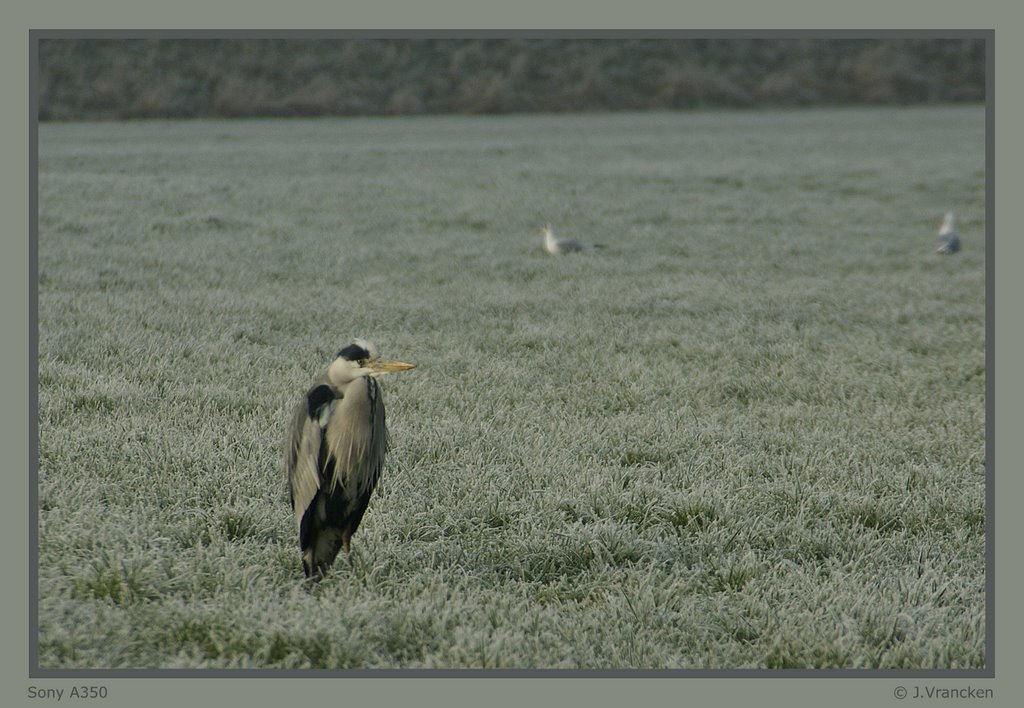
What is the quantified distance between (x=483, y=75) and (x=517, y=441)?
581cm

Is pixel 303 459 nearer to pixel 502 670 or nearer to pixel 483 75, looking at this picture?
pixel 502 670

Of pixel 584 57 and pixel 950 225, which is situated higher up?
pixel 584 57

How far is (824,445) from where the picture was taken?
17.5 feet

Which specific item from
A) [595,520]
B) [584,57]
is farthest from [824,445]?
[584,57]

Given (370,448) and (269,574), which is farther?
(269,574)

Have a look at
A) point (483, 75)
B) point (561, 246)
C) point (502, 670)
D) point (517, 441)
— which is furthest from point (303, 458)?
point (561, 246)

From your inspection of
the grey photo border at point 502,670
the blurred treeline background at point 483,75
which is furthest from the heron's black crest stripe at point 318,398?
the blurred treeline background at point 483,75

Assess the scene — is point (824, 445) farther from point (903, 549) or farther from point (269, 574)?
point (269, 574)

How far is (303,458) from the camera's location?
3295mm

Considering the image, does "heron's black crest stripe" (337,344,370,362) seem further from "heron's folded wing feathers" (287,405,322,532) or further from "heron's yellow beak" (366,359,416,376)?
"heron's folded wing feathers" (287,405,322,532)

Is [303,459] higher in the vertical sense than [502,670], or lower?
higher

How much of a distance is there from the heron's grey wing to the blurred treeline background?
3.41 meters

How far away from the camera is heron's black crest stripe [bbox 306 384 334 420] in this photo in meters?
3.21

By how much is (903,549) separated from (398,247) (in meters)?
8.21
